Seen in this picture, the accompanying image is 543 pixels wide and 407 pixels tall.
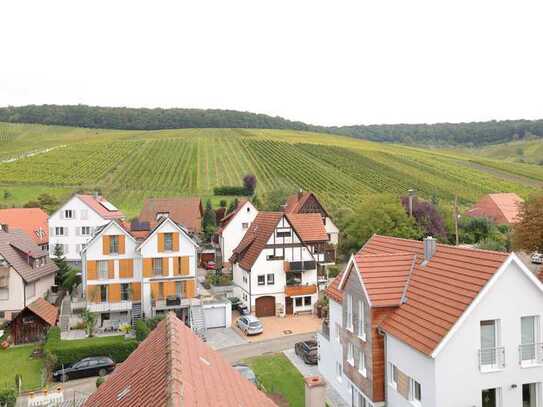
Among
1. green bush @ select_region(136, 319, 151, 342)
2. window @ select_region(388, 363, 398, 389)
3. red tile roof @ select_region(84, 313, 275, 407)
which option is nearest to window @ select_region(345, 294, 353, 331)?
window @ select_region(388, 363, 398, 389)

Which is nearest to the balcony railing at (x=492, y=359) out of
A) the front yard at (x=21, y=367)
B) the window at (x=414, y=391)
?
the window at (x=414, y=391)

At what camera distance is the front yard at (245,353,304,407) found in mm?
27547

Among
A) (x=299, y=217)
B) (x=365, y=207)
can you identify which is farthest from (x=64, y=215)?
(x=365, y=207)

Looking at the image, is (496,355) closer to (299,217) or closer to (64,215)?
(299,217)

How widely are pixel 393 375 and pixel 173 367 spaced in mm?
12883

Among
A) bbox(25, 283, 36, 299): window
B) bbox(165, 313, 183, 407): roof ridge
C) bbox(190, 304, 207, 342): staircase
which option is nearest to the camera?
bbox(165, 313, 183, 407): roof ridge

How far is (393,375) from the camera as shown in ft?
72.2

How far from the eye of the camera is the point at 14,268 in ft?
138

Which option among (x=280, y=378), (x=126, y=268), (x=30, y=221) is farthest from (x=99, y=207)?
(x=280, y=378)

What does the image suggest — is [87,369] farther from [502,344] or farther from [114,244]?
[502,344]

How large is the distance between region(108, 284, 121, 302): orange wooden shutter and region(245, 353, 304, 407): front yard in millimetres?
15307

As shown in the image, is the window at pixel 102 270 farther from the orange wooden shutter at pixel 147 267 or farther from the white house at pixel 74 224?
the white house at pixel 74 224

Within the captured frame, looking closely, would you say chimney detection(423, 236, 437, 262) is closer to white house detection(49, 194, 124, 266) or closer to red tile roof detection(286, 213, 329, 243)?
red tile roof detection(286, 213, 329, 243)

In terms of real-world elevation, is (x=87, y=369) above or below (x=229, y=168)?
below
